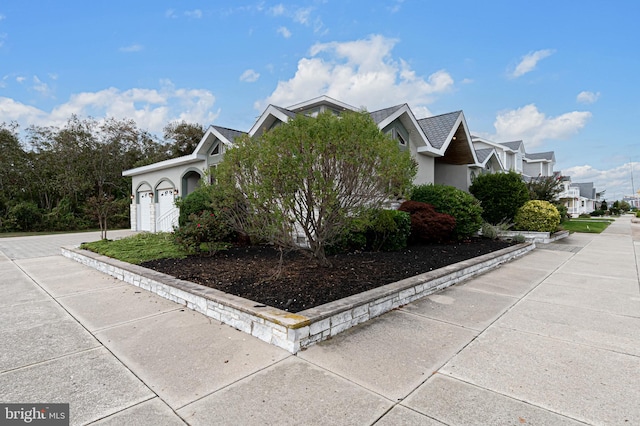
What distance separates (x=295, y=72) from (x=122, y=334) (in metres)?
12.3

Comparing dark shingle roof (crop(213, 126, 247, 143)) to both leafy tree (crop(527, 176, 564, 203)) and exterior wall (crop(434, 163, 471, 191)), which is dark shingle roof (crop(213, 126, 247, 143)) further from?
leafy tree (crop(527, 176, 564, 203))

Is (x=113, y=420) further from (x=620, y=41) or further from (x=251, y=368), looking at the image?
(x=620, y=41)

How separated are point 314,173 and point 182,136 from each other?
27.2m

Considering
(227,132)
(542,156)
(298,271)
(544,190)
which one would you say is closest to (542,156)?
(542,156)

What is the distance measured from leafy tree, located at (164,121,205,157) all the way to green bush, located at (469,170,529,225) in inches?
930

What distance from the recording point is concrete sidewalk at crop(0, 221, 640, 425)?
2350mm

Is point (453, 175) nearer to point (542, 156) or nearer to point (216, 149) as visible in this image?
point (216, 149)

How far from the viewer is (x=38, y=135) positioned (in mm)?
23547

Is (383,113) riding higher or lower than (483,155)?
higher

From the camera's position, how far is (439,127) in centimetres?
1422

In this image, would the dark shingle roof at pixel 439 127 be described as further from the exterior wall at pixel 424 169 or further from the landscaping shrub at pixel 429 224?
the landscaping shrub at pixel 429 224

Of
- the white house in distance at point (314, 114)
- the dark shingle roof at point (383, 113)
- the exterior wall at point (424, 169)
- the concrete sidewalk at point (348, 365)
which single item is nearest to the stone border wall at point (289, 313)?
the concrete sidewalk at point (348, 365)

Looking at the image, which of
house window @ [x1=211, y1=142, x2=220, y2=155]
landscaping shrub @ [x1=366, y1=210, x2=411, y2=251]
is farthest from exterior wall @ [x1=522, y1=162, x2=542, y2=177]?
house window @ [x1=211, y1=142, x2=220, y2=155]

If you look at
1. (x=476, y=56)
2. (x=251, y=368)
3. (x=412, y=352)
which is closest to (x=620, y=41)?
(x=476, y=56)
